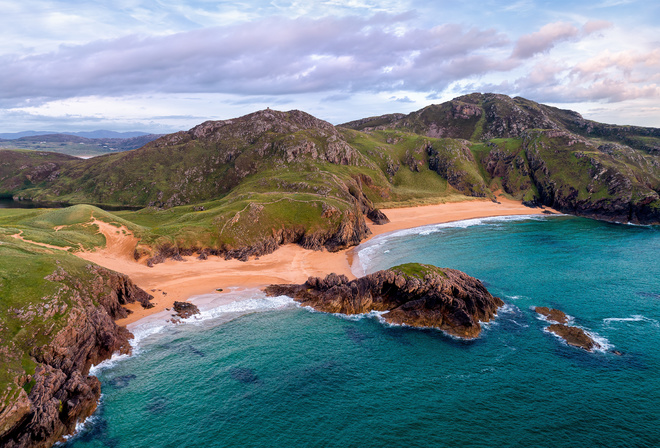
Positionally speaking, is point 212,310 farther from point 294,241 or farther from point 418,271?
point 294,241

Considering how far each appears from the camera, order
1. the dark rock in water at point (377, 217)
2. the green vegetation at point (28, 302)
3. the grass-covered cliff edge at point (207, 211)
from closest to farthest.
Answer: the green vegetation at point (28, 302), the grass-covered cliff edge at point (207, 211), the dark rock in water at point (377, 217)

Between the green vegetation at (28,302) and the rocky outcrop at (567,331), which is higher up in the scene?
the green vegetation at (28,302)

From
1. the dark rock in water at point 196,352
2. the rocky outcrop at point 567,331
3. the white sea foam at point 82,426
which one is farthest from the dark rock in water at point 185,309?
the rocky outcrop at point 567,331

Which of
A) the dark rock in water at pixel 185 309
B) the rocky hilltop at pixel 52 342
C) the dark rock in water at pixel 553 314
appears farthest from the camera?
the dark rock in water at pixel 185 309

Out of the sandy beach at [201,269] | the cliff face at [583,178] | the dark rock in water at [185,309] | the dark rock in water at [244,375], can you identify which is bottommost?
the dark rock in water at [244,375]

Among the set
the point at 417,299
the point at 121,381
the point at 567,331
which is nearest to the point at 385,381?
the point at 417,299

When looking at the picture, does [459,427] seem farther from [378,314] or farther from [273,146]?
[273,146]

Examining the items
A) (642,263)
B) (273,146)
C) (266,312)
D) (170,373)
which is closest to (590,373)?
(266,312)

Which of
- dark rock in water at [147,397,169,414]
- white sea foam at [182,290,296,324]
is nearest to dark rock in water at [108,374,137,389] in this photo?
dark rock in water at [147,397,169,414]

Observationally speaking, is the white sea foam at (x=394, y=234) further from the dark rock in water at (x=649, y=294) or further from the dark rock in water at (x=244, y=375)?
the dark rock in water at (x=649, y=294)
